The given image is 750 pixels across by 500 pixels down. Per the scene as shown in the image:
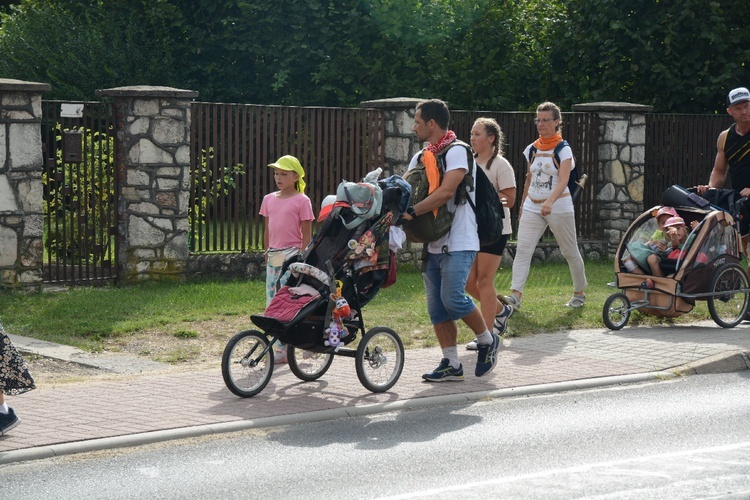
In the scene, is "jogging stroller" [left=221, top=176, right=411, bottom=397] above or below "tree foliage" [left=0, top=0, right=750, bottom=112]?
below

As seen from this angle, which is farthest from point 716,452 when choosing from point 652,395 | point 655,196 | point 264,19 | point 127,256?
point 264,19

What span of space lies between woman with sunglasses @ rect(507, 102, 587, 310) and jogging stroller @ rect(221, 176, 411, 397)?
3.22 m

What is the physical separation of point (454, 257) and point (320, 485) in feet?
9.36

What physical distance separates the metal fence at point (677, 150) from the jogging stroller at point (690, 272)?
655cm

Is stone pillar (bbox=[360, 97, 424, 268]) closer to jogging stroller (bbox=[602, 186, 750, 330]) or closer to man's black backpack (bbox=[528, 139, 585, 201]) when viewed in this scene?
man's black backpack (bbox=[528, 139, 585, 201])

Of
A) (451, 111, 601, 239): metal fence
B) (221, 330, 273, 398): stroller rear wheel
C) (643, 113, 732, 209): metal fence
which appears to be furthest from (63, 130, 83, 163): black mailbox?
(643, 113, 732, 209): metal fence

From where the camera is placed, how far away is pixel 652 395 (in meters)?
9.02

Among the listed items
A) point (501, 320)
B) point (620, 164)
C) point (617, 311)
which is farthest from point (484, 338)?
point (620, 164)

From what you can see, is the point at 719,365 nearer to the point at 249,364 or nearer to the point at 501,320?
the point at 501,320

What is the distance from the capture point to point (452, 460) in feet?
22.9

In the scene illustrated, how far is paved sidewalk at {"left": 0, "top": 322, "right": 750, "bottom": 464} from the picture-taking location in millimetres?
7469

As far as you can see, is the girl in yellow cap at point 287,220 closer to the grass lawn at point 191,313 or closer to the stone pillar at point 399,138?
the grass lawn at point 191,313

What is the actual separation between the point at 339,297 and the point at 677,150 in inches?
464

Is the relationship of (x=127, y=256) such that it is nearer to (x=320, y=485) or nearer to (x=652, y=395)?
(x=652, y=395)
